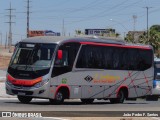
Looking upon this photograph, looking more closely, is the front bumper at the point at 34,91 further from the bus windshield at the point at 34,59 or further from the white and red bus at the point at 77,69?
the bus windshield at the point at 34,59

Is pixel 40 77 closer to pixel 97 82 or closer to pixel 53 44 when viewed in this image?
pixel 53 44

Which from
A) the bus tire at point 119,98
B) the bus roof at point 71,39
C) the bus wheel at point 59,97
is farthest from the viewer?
the bus tire at point 119,98

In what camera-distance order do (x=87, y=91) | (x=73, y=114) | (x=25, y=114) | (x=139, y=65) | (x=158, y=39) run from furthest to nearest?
1. (x=158, y=39)
2. (x=139, y=65)
3. (x=87, y=91)
4. (x=73, y=114)
5. (x=25, y=114)

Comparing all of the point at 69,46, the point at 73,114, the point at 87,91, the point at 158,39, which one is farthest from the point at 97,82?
the point at 158,39

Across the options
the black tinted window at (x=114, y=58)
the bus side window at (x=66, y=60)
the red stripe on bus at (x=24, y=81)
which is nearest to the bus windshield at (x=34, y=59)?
the red stripe on bus at (x=24, y=81)

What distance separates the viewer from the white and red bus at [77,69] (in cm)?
2630

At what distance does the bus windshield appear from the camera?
2623 cm

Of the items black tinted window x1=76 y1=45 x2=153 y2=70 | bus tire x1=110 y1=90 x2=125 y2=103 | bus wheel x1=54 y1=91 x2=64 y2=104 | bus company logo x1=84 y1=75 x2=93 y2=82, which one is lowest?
bus tire x1=110 y1=90 x2=125 y2=103

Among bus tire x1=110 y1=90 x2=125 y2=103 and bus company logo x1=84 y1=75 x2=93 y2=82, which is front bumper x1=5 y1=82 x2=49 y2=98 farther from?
bus tire x1=110 y1=90 x2=125 y2=103

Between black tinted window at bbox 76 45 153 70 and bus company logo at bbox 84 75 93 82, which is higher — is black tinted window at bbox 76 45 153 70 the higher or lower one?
the higher one

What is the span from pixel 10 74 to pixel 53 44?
2.43 m

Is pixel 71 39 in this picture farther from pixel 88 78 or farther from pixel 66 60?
pixel 88 78

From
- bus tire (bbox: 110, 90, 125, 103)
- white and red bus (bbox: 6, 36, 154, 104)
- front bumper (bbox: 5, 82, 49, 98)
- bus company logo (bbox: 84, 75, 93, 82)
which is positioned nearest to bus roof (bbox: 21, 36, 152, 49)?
white and red bus (bbox: 6, 36, 154, 104)

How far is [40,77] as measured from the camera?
26156 millimetres
